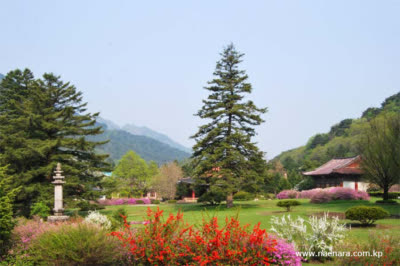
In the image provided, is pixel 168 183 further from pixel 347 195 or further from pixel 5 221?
pixel 5 221

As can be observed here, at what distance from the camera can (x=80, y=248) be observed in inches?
322

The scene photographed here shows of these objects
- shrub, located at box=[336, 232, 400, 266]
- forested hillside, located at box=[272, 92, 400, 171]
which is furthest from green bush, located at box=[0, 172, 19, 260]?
forested hillside, located at box=[272, 92, 400, 171]

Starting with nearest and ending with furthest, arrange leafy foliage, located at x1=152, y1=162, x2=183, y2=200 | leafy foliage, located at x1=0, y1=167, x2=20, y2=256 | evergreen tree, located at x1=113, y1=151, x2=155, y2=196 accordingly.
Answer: leafy foliage, located at x1=0, y1=167, x2=20, y2=256 → leafy foliage, located at x1=152, y1=162, x2=183, y2=200 → evergreen tree, located at x1=113, y1=151, x2=155, y2=196

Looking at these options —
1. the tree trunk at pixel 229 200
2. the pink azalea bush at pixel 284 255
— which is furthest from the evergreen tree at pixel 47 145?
the pink azalea bush at pixel 284 255

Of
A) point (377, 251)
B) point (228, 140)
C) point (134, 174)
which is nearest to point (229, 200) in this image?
point (228, 140)

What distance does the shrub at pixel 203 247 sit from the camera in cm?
755

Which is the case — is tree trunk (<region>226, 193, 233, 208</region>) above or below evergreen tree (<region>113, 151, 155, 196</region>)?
below

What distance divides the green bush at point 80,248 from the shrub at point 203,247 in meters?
0.43

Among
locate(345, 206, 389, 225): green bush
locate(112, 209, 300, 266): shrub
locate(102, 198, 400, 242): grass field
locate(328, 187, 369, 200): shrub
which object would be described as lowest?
locate(102, 198, 400, 242): grass field

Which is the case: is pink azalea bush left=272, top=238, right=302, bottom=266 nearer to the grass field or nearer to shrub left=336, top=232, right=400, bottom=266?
shrub left=336, top=232, right=400, bottom=266

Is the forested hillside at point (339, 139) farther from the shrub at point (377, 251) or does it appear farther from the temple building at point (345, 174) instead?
the shrub at point (377, 251)

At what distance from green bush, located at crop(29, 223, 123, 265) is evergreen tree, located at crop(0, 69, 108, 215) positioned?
19.3 meters

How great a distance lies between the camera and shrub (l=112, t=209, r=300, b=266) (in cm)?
755

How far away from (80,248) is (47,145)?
72.0 feet
